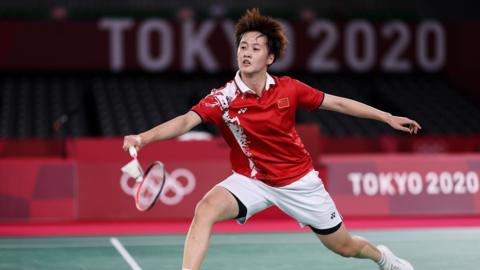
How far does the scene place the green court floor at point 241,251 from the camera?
24.0 feet

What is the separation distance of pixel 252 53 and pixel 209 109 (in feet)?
1.44

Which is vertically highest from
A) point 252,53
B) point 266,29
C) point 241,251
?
point 266,29

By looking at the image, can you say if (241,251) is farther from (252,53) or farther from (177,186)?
(252,53)

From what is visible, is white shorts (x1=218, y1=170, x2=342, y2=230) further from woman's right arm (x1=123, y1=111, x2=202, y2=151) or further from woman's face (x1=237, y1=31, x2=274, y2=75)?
woman's face (x1=237, y1=31, x2=274, y2=75)

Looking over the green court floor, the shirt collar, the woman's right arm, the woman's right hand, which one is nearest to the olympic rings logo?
the green court floor

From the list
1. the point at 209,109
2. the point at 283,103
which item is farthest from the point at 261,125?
the point at 209,109

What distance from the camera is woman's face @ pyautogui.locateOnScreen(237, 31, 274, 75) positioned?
5398 millimetres

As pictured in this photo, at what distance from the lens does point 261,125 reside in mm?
5375

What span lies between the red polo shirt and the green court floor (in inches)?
71.8

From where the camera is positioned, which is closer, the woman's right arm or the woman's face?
the woman's right arm

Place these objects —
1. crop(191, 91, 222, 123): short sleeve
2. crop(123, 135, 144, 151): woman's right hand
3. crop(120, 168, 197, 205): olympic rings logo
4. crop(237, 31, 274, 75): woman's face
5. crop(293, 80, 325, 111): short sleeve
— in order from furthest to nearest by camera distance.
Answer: crop(120, 168, 197, 205): olympic rings logo
crop(293, 80, 325, 111): short sleeve
crop(237, 31, 274, 75): woman's face
crop(191, 91, 222, 123): short sleeve
crop(123, 135, 144, 151): woman's right hand

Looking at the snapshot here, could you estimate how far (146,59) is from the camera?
2000 centimetres

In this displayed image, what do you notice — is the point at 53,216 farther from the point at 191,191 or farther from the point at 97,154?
the point at 191,191

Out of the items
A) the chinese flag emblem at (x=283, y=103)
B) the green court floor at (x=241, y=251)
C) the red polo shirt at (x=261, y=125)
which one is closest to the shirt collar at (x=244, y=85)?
the red polo shirt at (x=261, y=125)
